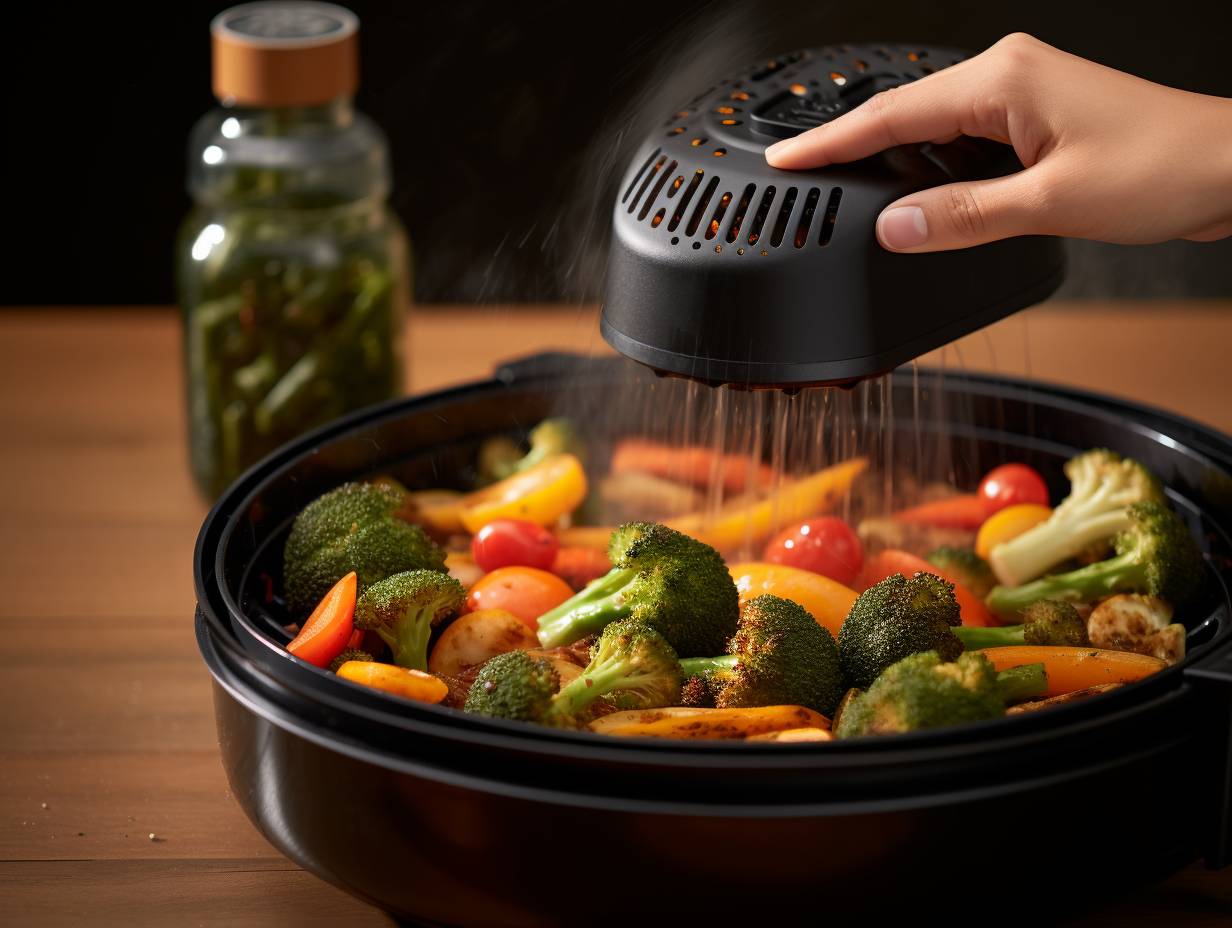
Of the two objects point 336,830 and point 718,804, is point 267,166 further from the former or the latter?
point 718,804

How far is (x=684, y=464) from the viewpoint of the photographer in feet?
5.60

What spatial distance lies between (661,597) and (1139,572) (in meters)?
0.45

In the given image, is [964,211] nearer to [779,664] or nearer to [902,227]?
[902,227]

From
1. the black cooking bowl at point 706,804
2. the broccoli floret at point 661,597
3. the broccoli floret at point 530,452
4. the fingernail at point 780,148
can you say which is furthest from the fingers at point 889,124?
the broccoli floret at point 530,452

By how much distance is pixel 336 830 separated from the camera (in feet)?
3.42

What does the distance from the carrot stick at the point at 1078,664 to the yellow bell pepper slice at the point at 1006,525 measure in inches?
10.6

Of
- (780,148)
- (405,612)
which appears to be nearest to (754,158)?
(780,148)

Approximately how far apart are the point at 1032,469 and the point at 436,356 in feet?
3.48

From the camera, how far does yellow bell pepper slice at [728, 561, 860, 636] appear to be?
134cm

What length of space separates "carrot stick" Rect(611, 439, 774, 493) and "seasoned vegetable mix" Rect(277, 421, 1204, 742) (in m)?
0.04

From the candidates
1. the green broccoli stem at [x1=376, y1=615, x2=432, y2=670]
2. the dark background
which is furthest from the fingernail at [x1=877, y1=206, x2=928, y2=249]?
the dark background

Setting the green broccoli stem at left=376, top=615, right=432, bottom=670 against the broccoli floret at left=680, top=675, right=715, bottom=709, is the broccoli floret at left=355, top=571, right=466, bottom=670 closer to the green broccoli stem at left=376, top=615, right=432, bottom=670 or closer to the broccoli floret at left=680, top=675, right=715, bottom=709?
the green broccoli stem at left=376, top=615, right=432, bottom=670

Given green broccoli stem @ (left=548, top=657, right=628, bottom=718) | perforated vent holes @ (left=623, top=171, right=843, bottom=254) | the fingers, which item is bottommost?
green broccoli stem @ (left=548, top=657, right=628, bottom=718)

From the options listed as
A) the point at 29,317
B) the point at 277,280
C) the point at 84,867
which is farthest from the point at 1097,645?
the point at 29,317
